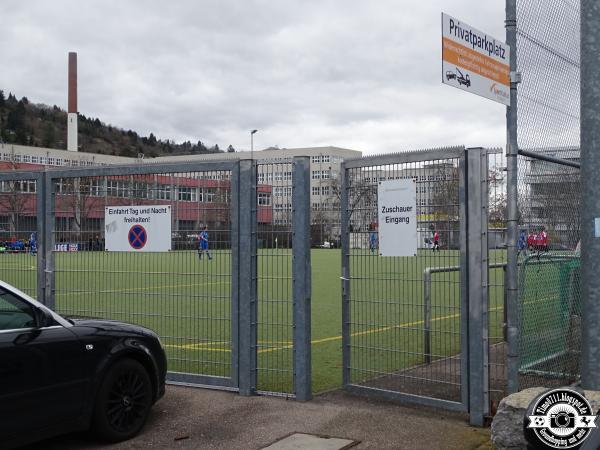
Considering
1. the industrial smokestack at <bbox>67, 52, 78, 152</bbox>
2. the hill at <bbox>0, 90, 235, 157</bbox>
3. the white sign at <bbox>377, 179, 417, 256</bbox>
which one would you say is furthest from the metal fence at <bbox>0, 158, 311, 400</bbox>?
the hill at <bbox>0, 90, 235, 157</bbox>

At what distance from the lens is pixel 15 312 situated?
5.20 m

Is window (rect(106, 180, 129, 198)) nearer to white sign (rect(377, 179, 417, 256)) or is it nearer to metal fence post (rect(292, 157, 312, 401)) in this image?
metal fence post (rect(292, 157, 312, 401))

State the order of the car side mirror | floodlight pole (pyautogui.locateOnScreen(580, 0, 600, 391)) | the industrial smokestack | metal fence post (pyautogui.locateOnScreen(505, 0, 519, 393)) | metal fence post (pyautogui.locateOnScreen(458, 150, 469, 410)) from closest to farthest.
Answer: the car side mirror, floodlight pole (pyautogui.locateOnScreen(580, 0, 600, 391)), metal fence post (pyautogui.locateOnScreen(505, 0, 519, 393)), metal fence post (pyautogui.locateOnScreen(458, 150, 469, 410)), the industrial smokestack

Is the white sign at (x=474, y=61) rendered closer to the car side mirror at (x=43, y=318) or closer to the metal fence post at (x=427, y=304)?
the metal fence post at (x=427, y=304)

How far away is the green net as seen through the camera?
6.50m

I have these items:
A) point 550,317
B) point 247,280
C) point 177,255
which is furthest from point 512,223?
point 177,255

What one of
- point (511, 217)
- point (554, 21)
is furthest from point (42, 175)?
point (554, 21)

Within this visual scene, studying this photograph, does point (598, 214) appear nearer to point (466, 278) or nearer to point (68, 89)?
point (466, 278)

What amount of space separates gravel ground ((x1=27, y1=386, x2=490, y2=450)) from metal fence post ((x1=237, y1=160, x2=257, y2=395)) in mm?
282

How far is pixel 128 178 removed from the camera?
7.72m

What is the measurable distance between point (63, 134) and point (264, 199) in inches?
5501

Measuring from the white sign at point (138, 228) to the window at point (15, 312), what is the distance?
91.2 inches

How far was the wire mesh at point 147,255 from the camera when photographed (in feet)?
24.2

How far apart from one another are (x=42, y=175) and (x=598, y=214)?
603cm
